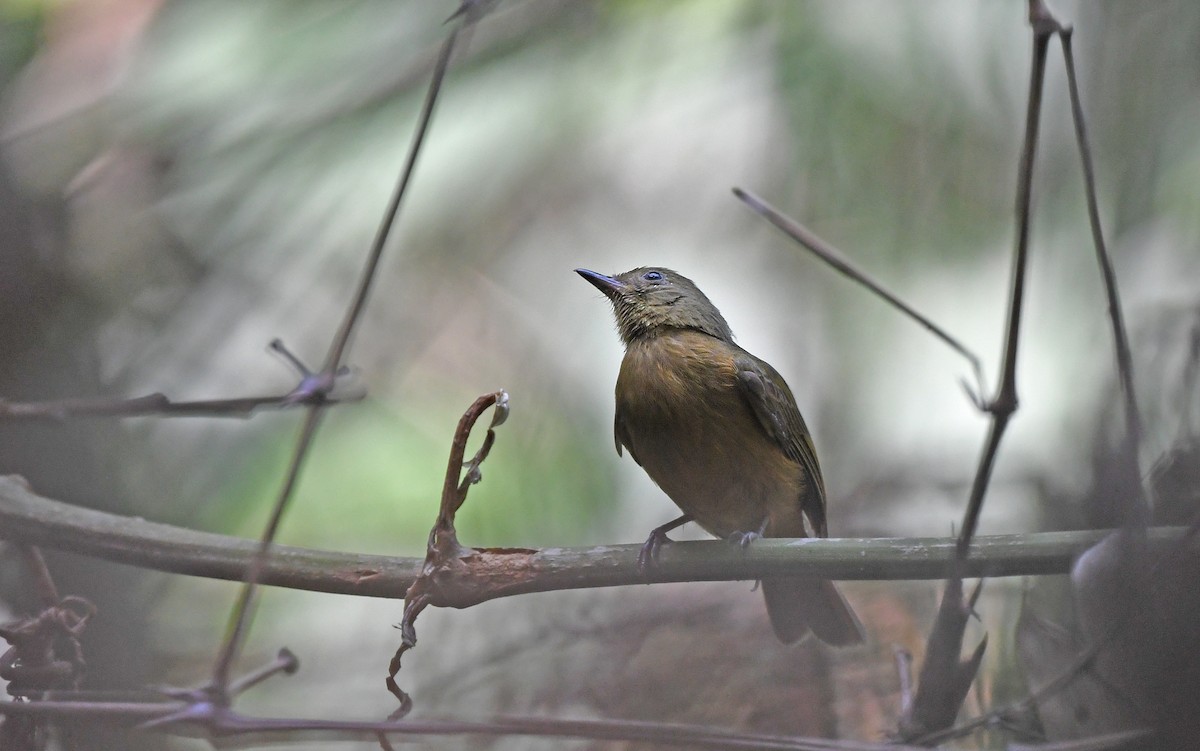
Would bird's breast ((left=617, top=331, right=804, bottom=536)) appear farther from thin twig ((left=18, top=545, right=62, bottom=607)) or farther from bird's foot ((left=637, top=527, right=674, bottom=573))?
thin twig ((left=18, top=545, right=62, bottom=607))

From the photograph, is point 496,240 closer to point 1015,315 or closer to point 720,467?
point 720,467

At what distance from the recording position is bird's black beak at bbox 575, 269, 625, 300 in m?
3.46

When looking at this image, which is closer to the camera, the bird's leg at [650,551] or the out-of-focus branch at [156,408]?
the out-of-focus branch at [156,408]

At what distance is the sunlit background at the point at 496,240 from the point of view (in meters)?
2.87

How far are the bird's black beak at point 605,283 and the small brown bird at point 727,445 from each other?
0.27m

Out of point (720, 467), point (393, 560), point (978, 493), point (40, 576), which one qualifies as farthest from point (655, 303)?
point (40, 576)

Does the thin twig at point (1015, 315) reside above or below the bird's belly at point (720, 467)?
below

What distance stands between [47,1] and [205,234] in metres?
0.86

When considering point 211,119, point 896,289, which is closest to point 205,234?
point 211,119

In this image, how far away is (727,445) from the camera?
305 cm

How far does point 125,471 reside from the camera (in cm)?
289

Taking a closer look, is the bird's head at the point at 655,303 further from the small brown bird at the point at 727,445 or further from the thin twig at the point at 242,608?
the thin twig at the point at 242,608

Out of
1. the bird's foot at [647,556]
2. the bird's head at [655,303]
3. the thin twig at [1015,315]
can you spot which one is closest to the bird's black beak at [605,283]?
the bird's head at [655,303]

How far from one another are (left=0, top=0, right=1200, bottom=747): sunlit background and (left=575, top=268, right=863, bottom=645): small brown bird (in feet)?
0.67
